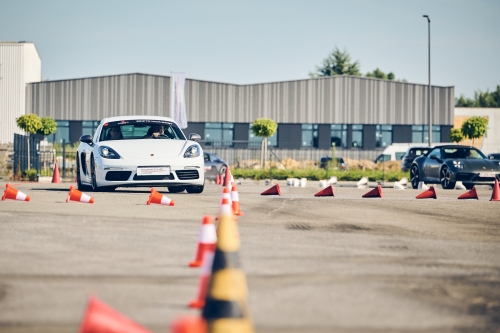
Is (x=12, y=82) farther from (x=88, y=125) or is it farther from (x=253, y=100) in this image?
(x=253, y=100)

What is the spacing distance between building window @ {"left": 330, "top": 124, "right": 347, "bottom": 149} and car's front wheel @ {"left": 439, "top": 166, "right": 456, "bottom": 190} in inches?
1421

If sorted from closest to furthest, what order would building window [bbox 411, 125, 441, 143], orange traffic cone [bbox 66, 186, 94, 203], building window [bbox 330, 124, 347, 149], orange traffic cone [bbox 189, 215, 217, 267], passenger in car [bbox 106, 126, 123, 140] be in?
orange traffic cone [bbox 189, 215, 217, 267], orange traffic cone [bbox 66, 186, 94, 203], passenger in car [bbox 106, 126, 123, 140], building window [bbox 330, 124, 347, 149], building window [bbox 411, 125, 441, 143]

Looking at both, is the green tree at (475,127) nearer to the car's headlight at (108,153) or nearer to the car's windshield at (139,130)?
the car's windshield at (139,130)

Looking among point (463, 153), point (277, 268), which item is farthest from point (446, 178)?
point (277, 268)

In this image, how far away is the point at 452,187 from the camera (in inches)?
987

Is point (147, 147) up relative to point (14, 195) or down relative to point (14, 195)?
up

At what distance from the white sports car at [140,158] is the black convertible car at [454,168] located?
9774 mm

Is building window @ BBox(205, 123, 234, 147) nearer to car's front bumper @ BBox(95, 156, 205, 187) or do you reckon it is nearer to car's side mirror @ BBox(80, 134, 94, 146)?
car's side mirror @ BBox(80, 134, 94, 146)

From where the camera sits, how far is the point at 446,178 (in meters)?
25.2

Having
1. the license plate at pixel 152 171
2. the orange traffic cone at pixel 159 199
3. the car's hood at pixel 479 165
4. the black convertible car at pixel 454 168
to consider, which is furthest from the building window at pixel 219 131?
the orange traffic cone at pixel 159 199

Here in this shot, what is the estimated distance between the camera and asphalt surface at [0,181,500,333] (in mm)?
5422

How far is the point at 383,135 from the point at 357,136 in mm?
1961

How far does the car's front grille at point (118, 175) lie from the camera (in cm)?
1638

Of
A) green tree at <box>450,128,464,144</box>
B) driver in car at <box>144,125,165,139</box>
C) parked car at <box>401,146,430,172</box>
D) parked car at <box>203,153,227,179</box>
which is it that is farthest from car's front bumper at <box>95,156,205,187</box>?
green tree at <box>450,128,464,144</box>
